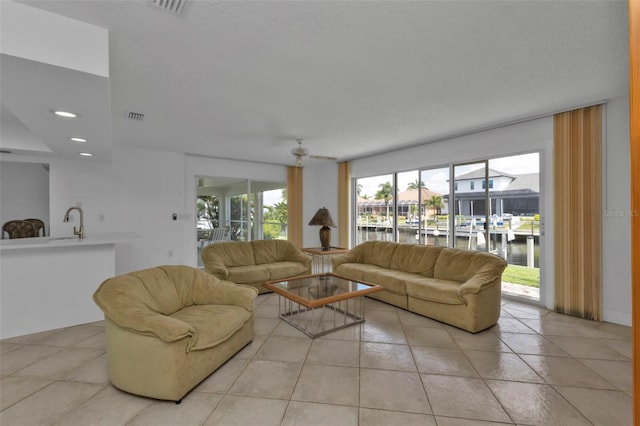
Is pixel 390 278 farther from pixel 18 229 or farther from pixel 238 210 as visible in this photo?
pixel 18 229

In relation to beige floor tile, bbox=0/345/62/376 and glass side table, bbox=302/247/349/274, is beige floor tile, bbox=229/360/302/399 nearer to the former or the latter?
beige floor tile, bbox=0/345/62/376

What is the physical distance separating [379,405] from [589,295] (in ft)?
10.3

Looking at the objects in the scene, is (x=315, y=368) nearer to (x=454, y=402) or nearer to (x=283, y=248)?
(x=454, y=402)

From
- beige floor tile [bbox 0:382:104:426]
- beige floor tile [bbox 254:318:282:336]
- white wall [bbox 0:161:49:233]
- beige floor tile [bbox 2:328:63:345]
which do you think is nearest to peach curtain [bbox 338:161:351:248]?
beige floor tile [bbox 254:318:282:336]

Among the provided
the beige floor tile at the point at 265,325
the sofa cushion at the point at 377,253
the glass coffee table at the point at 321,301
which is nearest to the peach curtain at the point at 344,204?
the sofa cushion at the point at 377,253

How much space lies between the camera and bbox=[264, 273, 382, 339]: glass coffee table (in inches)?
116

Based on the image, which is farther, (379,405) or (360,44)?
(360,44)

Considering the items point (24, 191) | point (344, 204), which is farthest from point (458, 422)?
point (24, 191)

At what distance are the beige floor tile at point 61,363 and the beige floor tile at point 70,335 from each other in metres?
0.22

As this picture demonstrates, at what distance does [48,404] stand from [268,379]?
4.78 ft

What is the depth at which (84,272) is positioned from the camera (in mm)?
3320

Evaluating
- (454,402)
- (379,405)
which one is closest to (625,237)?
(454,402)

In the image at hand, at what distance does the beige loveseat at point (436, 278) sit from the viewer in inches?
120

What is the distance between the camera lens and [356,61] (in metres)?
2.36
